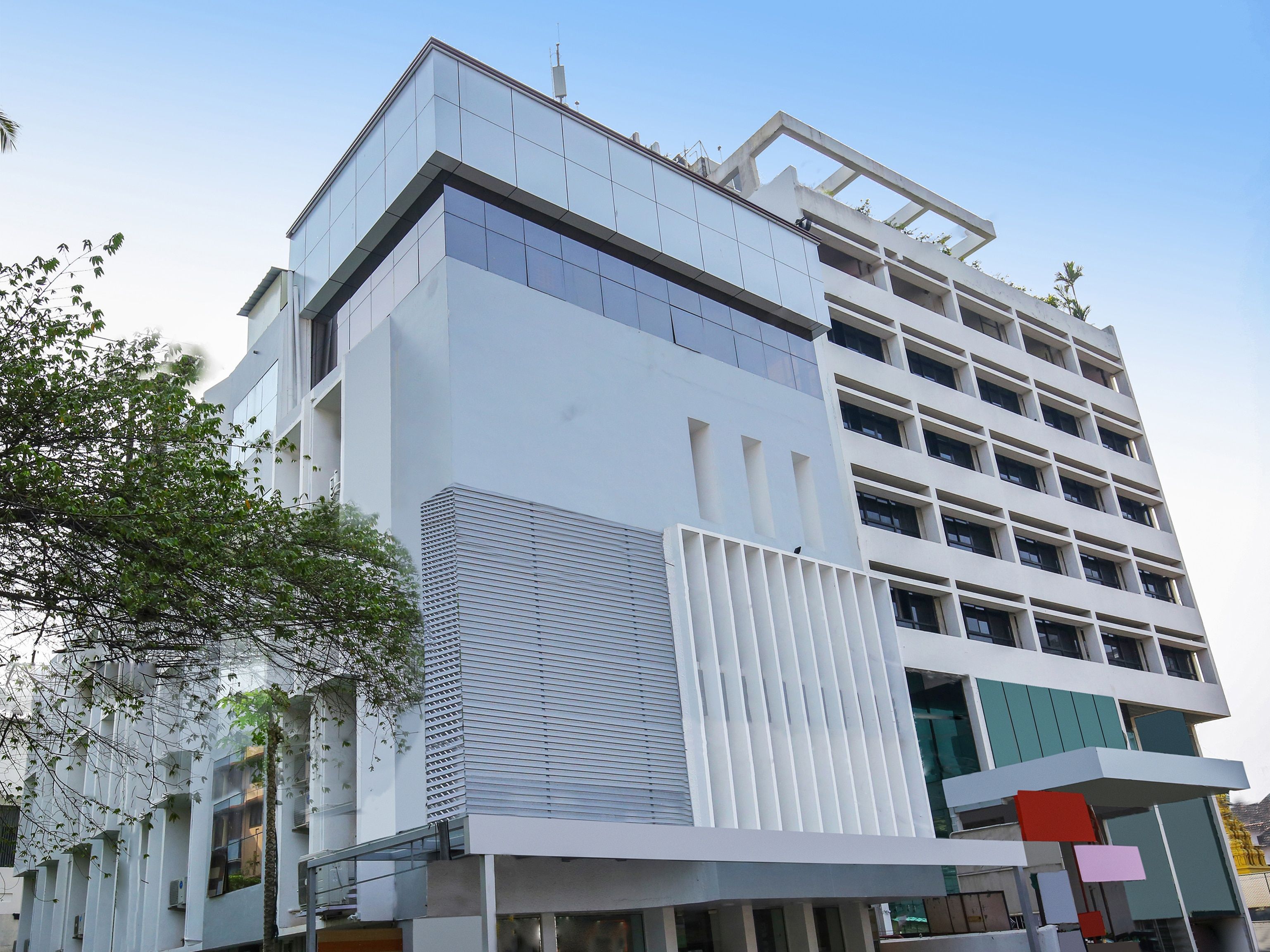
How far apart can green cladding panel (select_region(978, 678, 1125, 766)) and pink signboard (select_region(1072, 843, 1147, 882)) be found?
6.32m

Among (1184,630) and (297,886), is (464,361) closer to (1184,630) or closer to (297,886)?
(297,886)

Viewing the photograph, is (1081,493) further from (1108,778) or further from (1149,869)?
(1108,778)

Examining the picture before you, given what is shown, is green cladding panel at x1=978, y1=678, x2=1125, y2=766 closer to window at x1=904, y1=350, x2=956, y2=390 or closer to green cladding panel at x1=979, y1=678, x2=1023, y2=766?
green cladding panel at x1=979, y1=678, x2=1023, y2=766

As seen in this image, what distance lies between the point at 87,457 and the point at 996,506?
28.6 meters

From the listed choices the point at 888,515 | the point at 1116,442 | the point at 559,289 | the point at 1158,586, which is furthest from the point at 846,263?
the point at 1158,586

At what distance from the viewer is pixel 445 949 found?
54.6 feet

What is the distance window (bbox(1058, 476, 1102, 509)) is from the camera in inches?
1601

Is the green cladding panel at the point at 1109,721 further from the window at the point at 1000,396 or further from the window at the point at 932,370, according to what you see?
the window at the point at 932,370

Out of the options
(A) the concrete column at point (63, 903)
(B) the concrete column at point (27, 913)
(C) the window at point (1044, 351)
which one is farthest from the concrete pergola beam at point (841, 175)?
(B) the concrete column at point (27, 913)

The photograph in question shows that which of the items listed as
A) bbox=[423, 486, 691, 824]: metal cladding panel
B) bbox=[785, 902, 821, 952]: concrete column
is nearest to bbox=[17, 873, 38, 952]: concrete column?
bbox=[785, 902, 821, 952]: concrete column

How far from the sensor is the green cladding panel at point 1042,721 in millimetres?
30875

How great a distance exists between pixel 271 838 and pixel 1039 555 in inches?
1056

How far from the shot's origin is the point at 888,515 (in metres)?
33.0

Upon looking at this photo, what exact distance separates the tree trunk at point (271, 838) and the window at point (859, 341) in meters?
21.0
